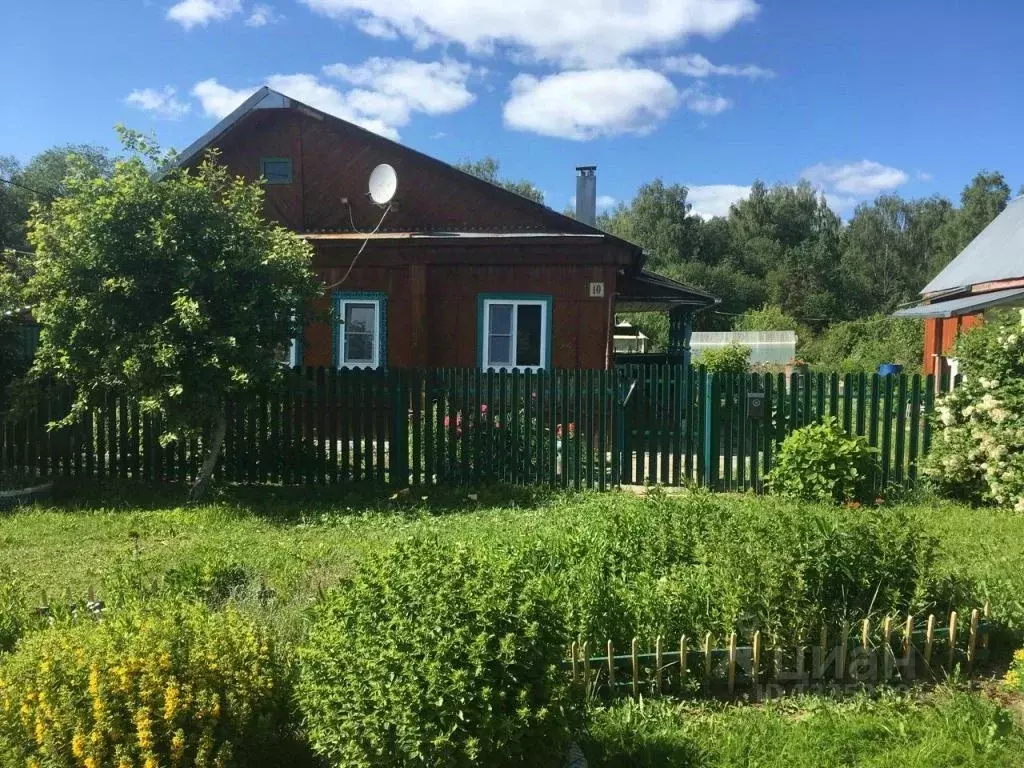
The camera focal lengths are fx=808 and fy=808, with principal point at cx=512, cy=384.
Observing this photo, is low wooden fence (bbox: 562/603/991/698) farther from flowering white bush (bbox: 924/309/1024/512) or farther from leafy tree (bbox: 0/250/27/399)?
leafy tree (bbox: 0/250/27/399)

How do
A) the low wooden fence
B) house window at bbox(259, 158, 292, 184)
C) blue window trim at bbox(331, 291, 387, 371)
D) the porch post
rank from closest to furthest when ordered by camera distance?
the low wooden fence < blue window trim at bbox(331, 291, 387, 371) < house window at bbox(259, 158, 292, 184) < the porch post

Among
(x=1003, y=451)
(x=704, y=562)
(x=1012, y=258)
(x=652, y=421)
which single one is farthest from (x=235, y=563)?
(x=1012, y=258)

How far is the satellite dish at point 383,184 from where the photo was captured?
13547 millimetres

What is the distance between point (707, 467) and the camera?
31.7 ft

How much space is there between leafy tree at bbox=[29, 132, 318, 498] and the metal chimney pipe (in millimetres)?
10379

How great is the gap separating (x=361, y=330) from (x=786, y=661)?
1112cm

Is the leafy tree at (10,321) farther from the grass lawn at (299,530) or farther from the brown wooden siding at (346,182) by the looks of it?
the brown wooden siding at (346,182)

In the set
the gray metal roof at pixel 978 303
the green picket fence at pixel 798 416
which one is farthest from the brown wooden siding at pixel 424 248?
the gray metal roof at pixel 978 303

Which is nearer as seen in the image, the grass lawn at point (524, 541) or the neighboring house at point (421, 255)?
the grass lawn at point (524, 541)

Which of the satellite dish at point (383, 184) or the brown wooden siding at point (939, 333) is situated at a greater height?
the satellite dish at point (383, 184)

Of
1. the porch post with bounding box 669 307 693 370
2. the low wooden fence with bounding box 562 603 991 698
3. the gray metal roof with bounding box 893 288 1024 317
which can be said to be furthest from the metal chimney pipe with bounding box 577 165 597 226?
the low wooden fence with bounding box 562 603 991 698

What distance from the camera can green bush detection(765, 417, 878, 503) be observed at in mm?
8422

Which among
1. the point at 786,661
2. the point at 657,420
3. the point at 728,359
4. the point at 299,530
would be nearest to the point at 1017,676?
the point at 786,661

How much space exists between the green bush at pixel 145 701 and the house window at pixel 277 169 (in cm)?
1248
